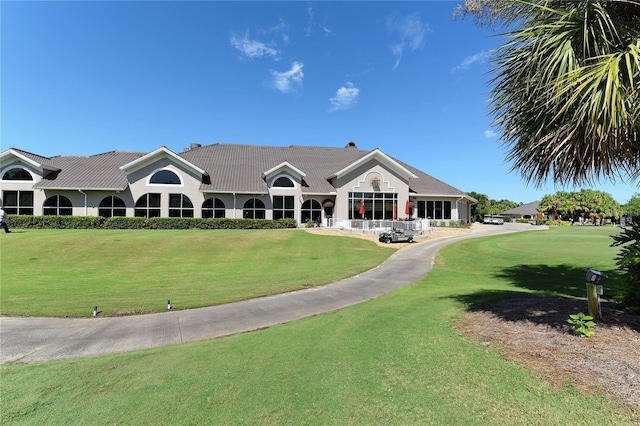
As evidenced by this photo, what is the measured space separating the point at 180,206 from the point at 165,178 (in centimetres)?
312

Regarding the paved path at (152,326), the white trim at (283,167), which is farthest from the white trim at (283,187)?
the paved path at (152,326)

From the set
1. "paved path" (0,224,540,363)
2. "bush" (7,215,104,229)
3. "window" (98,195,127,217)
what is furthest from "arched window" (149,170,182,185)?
"paved path" (0,224,540,363)

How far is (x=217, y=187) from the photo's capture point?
3184 cm

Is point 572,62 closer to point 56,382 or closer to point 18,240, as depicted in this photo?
point 56,382

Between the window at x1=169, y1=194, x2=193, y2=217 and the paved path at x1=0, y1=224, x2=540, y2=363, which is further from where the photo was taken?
the window at x1=169, y1=194, x2=193, y2=217

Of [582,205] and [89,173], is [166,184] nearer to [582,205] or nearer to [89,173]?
[89,173]

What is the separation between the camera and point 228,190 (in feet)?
104

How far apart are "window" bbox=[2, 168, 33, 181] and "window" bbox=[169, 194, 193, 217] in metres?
12.9

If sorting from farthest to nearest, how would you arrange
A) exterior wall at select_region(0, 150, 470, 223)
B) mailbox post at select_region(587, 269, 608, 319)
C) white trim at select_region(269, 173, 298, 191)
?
white trim at select_region(269, 173, 298, 191), exterior wall at select_region(0, 150, 470, 223), mailbox post at select_region(587, 269, 608, 319)

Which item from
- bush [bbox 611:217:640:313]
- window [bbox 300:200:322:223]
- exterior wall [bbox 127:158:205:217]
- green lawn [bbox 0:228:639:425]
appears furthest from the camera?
window [bbox 300:200:322:223]

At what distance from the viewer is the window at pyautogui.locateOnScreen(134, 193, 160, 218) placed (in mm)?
30734

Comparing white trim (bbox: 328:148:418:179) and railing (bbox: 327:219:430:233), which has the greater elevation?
white trim (bbox: 328:148:418:179)

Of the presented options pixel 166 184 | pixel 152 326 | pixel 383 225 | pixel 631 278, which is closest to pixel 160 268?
pixel 152 326

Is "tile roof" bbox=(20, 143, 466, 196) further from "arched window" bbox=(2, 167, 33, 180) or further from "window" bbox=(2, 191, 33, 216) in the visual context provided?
"window" bbox=(2, 191, 33, 216)
